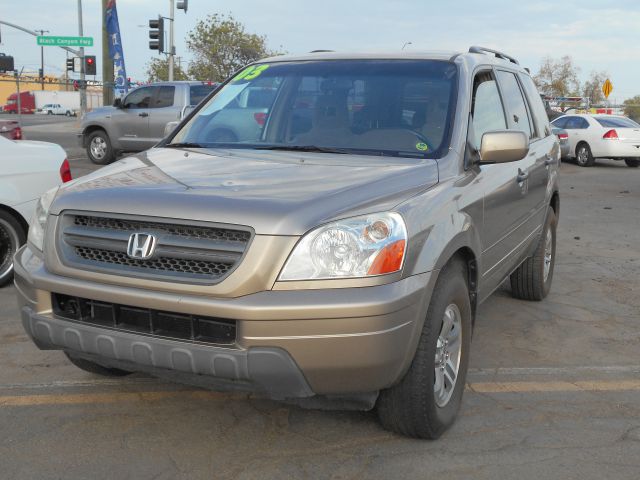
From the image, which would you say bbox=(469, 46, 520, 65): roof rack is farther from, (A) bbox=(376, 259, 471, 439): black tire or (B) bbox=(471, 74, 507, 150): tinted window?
(A) bbox=(376, 259, 471, 439): black tire

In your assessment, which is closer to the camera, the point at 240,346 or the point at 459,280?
the point at 240,346

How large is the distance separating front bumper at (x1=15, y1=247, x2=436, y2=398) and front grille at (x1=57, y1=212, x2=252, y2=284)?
96mm

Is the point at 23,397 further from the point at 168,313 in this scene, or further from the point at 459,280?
the point at 459,280

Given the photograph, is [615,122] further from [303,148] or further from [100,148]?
[303,148]

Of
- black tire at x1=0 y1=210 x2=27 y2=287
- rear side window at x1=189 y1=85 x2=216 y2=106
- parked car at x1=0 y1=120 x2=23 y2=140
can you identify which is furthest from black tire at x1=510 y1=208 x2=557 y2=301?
rear side window at x1=189 y1=85 x2=216 y2=106

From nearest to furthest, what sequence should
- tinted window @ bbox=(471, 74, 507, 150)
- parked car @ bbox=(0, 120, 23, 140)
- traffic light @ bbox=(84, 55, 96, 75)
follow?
1. tinted window @ bbox=(471, 74, 507, 150)
2. parked car @ bbox=(0, 120, 23, 140)
3. traffic light @ bbox=(84, 55, 96, 75)

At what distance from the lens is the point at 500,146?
3961 mm

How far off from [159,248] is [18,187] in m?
3.79

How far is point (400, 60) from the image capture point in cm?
454

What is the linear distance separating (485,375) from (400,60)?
190cm

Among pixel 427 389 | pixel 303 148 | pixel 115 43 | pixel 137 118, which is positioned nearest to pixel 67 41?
pixel 115 43

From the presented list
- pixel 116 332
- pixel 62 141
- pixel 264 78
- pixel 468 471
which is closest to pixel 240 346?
pixel 116 332

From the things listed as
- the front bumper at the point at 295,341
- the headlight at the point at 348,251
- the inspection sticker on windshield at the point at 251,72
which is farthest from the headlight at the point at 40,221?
the inspection sticker on windshield at the point at 251,72

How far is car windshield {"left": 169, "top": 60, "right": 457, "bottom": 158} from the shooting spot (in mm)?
4129
